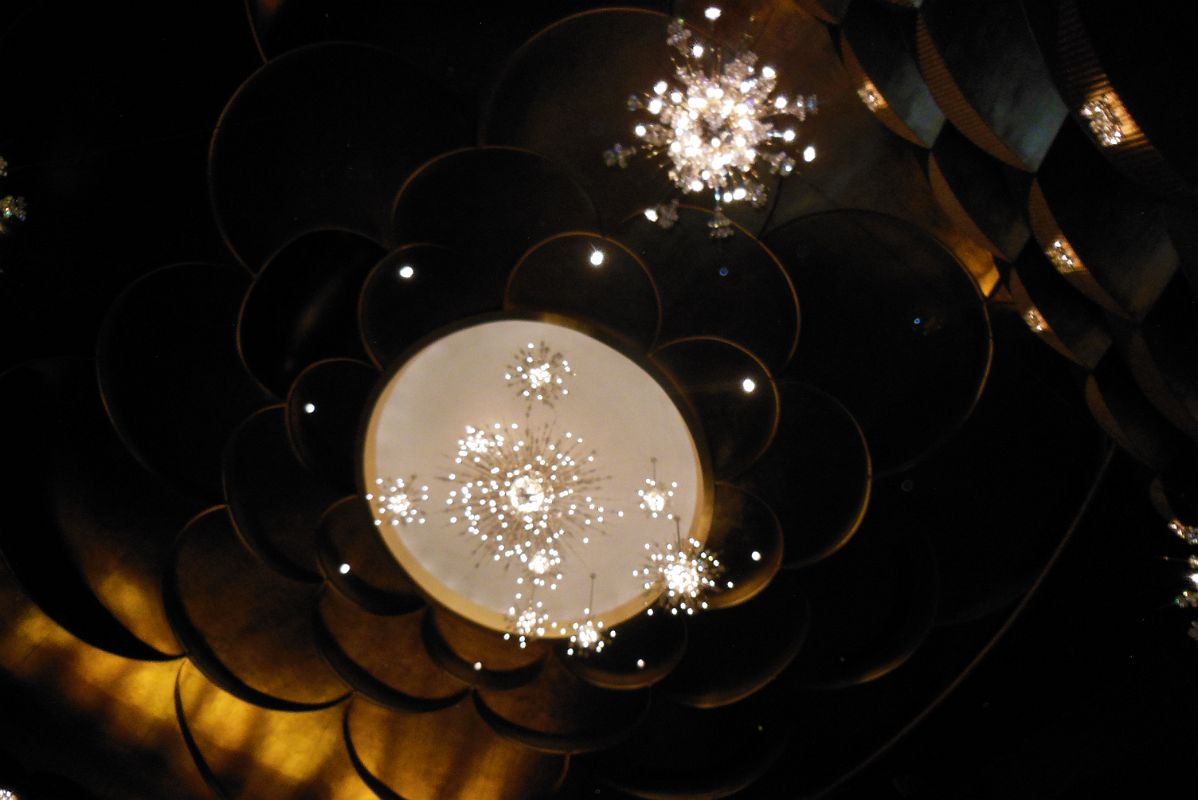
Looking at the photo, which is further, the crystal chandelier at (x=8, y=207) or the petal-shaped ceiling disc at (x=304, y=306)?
the petal-shaped ceiling disc at (x=304, y=306)

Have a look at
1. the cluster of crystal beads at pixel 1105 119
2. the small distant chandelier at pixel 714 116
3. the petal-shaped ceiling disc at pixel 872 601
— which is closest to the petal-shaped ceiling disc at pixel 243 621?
the petal-shaped ceiling disc at pixel 872 601

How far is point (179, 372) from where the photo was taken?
8.02 metres

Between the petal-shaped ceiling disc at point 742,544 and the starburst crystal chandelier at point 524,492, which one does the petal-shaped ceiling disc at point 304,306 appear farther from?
the petal-shaped ceiling disc at point 742,544

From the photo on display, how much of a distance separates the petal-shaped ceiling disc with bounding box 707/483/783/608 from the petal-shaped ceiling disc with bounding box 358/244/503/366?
2.56 meters

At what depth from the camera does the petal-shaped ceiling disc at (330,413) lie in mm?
7844

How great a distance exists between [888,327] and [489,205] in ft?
10.8

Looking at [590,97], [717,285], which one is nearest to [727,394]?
[717,285]

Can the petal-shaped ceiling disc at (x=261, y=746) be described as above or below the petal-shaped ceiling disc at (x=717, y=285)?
below

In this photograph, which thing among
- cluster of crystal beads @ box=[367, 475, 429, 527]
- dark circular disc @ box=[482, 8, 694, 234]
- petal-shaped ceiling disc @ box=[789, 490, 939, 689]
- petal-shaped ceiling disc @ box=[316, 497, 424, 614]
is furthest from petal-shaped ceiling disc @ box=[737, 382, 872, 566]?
petal-shaped ceiling disc @ box=[316, 497, 424, 614]

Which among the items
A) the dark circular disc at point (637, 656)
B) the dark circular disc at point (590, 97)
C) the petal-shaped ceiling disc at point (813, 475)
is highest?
the dark circular disc at point (590, 97)

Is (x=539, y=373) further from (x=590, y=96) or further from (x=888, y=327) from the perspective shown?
(x=888, y=327)

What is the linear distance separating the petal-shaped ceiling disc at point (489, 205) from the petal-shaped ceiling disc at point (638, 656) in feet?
11.4

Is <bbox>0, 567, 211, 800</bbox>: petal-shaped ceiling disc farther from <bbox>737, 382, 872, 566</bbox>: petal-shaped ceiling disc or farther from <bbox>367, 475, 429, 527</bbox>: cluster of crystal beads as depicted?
<bbox>737, 382, 872, 566</bbox>: petal-shaped ceiling disc

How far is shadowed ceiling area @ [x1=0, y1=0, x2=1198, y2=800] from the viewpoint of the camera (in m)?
6.84
